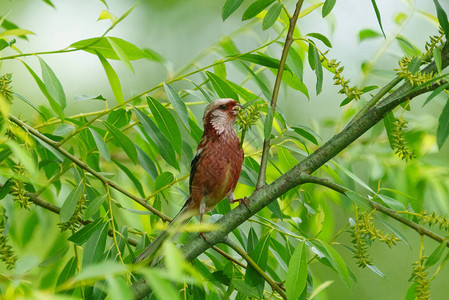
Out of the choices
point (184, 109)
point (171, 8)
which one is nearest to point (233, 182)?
point (184, 109)

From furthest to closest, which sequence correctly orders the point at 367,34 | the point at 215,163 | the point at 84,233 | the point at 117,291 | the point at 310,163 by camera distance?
the point at 367,34 → the point at 215,163 → the point at 84,233 → the point at 310,163 → the point at 117,291

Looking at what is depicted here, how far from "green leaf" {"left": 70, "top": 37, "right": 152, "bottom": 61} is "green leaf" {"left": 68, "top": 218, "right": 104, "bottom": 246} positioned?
70cm

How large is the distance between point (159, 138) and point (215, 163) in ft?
2.25

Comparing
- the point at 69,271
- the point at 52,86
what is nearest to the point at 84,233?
the point at 69,271

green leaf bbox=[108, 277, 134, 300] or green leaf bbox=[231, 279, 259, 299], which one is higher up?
green leaf bbox=[108, 277, 134, 300]

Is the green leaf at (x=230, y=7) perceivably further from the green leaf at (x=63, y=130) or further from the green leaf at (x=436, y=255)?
the green leaf at (x=436, y=255)

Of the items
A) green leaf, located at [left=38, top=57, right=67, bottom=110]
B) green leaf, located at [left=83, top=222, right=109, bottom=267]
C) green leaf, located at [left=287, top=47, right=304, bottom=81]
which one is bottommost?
green leaf, located at [left=83, top=222, right=109, bottom=267]

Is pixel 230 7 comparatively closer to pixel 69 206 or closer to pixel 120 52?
pixel 120 52

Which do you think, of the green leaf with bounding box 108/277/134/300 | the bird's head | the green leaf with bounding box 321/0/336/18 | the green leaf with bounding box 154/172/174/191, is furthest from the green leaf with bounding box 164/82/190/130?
the green leaf with bounding box 108/277/134/300

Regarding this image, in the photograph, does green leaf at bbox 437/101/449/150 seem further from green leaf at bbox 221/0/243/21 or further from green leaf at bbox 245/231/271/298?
green leaf at bbox 221/0/243/21

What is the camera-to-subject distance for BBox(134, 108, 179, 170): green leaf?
2477 millimetres

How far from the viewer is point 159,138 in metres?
2.54

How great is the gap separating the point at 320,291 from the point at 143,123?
1110 millimetres

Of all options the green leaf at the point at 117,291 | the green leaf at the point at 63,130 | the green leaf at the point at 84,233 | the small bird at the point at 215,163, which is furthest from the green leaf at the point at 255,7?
the green leaf at the point at 117,291
